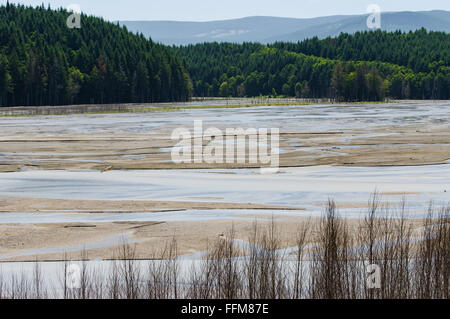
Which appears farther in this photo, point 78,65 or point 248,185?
point 78,65

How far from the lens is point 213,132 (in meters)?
49.8

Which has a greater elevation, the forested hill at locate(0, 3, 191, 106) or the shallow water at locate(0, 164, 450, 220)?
the forested hill at locate(0, 3, 191, 106)

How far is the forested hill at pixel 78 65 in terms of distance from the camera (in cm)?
13388

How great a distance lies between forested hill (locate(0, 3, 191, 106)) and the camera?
5271 inches

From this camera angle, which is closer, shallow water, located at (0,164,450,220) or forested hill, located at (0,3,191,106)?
shallow water, located at (0,164,450,220)

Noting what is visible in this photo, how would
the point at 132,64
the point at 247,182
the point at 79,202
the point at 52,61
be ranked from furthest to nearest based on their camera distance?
1. the point at 132,64
2. the point at 52,61
3. the point at 247,182
4. the point at 79,202

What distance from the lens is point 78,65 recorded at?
158 m

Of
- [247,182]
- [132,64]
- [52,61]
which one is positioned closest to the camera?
[247,182]

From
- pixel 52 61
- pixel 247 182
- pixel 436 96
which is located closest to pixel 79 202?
pixel 247 182

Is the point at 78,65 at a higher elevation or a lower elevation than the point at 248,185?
higher

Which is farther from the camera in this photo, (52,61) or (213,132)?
(52,61)

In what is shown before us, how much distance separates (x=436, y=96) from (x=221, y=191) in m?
185
